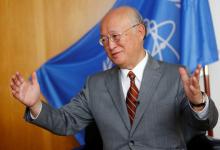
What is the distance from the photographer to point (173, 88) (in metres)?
1.66

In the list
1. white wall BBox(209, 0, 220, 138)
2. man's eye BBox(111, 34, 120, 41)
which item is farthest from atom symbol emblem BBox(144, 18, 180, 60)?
man's eye BBox(111, 34, 120, 41)

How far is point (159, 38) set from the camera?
7.25 ft

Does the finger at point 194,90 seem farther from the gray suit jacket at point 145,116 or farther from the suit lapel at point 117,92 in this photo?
the suit lapel at point 117,92

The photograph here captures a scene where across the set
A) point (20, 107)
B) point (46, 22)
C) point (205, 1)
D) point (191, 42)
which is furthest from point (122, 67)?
point (20, 107)

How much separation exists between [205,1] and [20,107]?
5.09ft

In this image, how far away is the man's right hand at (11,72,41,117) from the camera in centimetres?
150

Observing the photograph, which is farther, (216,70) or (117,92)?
(216,70)

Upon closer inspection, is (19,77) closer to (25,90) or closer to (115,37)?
(25,90)

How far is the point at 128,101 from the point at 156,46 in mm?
660

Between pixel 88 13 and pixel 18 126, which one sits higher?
pixel 88 13

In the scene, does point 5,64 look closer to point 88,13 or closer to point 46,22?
point 46,22

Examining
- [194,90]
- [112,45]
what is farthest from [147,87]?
[194,90]

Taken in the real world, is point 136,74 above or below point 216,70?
above

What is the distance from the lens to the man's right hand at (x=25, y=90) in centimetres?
150
